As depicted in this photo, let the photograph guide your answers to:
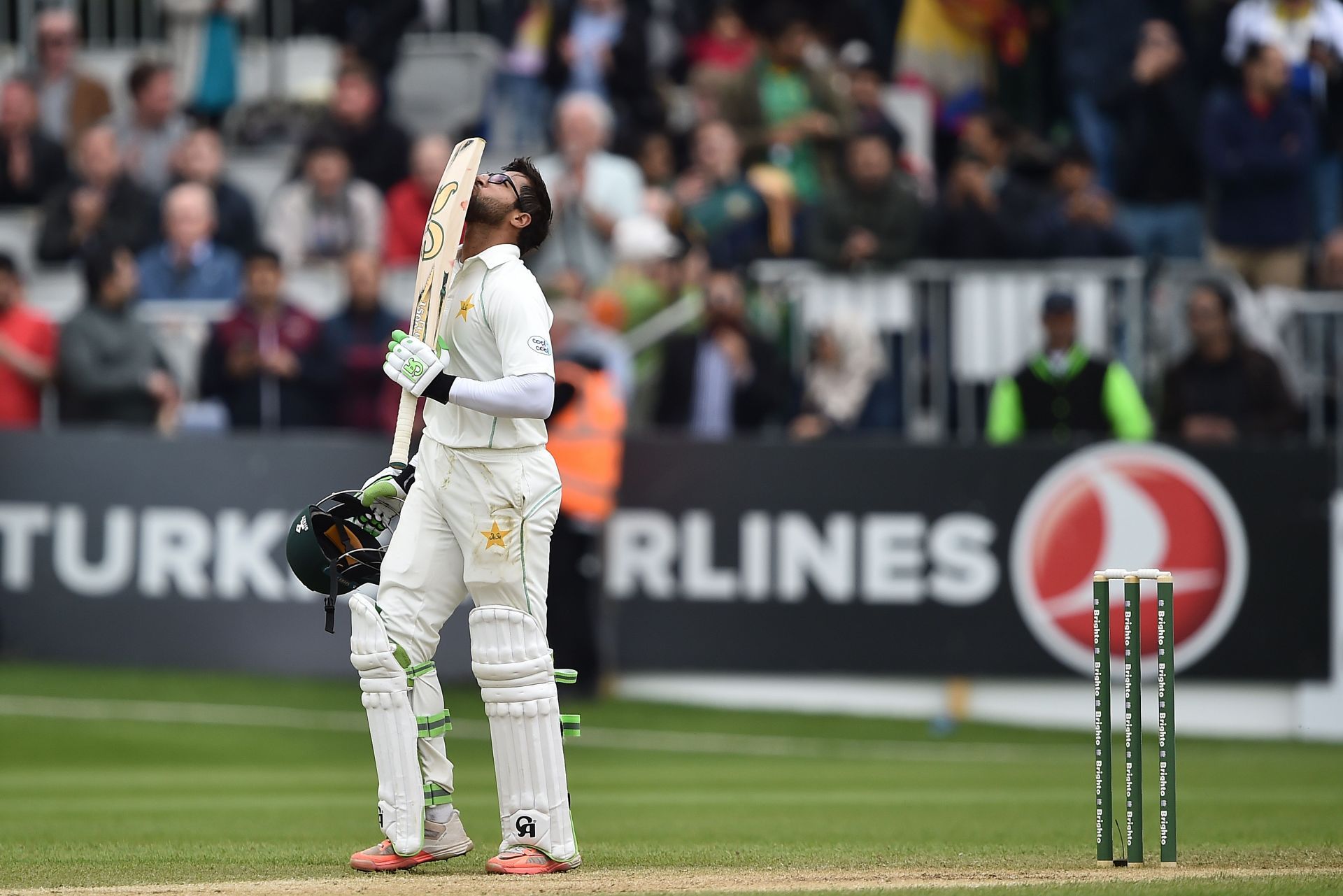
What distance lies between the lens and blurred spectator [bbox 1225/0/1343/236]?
15906 mm

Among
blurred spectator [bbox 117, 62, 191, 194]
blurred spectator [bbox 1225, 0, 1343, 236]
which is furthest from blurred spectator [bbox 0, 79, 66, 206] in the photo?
blurred spectator [bbox 1225, 0, 1343, 236]

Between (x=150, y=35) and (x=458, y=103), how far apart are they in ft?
11.4

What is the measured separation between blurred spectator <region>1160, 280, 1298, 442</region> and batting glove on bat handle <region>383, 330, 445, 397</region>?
865cm

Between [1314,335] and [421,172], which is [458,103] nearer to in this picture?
[421,172]

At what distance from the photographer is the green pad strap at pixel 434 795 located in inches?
311

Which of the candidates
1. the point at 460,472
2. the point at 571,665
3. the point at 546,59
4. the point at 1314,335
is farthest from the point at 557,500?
the point at 546,59

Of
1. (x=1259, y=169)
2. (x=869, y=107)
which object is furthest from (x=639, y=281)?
(x=1259, y=169)

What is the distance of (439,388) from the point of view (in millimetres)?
7434

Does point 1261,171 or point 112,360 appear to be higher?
point 1261,171

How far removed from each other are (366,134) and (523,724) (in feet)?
37.7

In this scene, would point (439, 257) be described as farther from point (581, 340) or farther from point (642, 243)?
point (642, 243)

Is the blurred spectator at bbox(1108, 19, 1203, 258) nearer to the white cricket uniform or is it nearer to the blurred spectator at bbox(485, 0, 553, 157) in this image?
the blurred spectator at bbox(485, 0, 553, 157)

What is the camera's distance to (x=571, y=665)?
14742 millimetres

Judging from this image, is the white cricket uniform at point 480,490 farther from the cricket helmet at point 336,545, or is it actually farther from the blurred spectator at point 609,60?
the blurred spectator at point 609,60
